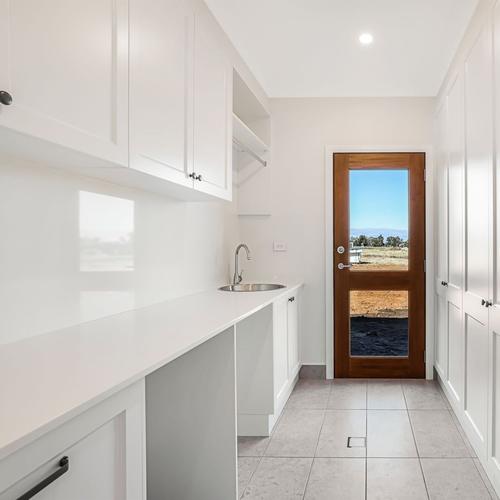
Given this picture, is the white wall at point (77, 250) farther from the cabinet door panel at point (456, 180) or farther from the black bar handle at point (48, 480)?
the cabinet door panel at point (456, 180)

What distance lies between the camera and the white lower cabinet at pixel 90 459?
867 mm

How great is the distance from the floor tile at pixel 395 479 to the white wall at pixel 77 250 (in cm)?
142

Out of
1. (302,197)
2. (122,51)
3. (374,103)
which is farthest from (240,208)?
(122,51)

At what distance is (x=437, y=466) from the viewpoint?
2686mm

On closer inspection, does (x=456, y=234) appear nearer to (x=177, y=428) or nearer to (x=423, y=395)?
(x=423, y=395)

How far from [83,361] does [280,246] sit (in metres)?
3.37

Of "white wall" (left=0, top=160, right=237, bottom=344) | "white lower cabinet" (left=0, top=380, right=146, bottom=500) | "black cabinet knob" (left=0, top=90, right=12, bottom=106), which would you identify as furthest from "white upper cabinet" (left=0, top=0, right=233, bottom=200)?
"white lower cabinet" (left=0, top=380, right=146, bottom=500)

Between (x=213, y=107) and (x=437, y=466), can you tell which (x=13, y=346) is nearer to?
(x=213, y=107)

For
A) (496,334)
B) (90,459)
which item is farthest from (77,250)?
(496,334)

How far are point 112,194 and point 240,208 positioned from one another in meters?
2.46

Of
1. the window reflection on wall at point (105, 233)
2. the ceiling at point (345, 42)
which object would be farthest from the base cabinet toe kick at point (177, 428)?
the ceiling at point (345, 42)

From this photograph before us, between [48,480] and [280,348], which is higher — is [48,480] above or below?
above

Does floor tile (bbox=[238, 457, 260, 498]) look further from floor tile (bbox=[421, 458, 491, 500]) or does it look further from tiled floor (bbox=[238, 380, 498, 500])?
floor tile (bbox=[421, 458, 491, 500])

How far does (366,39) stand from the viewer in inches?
132
